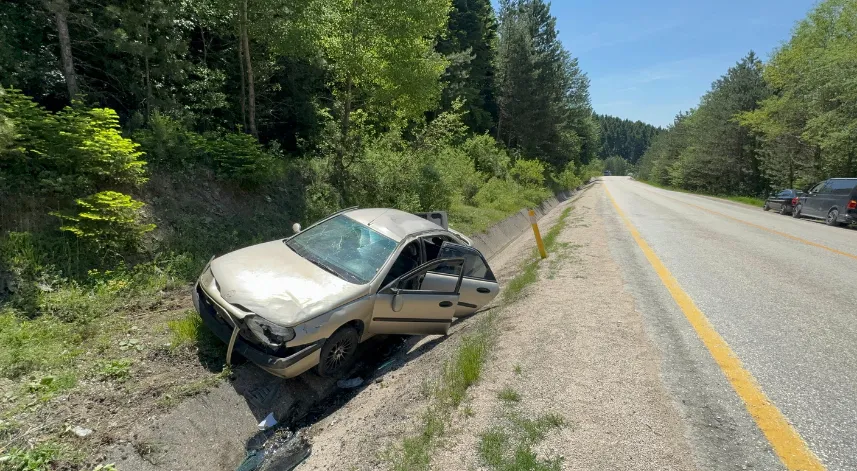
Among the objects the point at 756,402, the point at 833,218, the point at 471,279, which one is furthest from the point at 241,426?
the point at 833,218

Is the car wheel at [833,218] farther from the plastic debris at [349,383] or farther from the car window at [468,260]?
the plastic debris at [349,383]

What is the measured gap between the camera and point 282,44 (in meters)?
10.5

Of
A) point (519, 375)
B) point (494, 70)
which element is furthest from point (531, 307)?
point (494, 70)

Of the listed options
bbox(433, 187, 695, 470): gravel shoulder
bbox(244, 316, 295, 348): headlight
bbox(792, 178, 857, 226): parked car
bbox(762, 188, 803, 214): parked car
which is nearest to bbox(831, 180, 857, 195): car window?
bbox(792, 178, 857, 226): parked car

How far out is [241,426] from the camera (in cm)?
411

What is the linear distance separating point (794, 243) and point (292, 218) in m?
11.8

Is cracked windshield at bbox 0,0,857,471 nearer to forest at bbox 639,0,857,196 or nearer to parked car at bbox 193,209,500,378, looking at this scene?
parked car at bbox 193,209,500,378

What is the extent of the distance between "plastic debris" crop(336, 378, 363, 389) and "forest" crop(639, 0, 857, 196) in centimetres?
2521

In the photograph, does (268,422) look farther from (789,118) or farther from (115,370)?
(789,118)

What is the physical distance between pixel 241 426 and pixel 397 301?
6.72 ft

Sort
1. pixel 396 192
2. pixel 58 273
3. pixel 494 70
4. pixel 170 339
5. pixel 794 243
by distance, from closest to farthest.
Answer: pixel 170 339 < pixel 58 273 < pixel 794 243 < pixel 396 192 < pixel 494 70

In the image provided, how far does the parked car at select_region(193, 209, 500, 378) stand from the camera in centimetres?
410

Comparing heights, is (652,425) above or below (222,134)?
below

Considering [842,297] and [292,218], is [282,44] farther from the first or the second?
[842,297]
